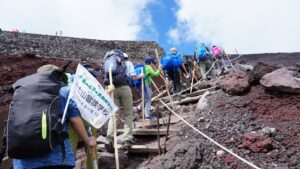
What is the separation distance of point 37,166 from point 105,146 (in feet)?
12.6

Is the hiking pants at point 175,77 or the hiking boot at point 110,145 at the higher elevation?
the hiking pants at point 175,77

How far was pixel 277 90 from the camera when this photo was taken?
8203 millimetres

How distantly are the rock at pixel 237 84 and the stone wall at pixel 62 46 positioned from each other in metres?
13.6

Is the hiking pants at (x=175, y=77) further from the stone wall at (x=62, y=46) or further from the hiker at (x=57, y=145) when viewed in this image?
the stone wall at (x=62, y=46)

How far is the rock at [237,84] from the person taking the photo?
28.6 feet

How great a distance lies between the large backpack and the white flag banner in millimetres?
616

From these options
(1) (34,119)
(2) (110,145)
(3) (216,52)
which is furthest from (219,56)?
(1) (34,119)

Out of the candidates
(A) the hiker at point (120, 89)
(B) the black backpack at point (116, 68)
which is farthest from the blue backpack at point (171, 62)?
(B) the black backpack at point (116, 68)

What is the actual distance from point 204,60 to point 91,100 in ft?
30.4

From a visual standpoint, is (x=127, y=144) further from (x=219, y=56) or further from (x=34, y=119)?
(x=219, y=56)

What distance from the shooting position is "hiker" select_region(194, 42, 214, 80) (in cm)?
1326

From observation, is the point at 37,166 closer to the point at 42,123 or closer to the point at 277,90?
the point at 42,123

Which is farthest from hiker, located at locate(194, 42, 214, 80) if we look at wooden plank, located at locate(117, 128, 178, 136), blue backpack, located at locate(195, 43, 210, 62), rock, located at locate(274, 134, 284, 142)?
rock, located at locate(274, 134, 284, 142)

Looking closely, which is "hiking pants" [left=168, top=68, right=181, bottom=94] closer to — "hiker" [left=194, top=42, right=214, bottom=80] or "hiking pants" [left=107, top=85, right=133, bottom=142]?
"hiker" [left=194, top=42, right=214, bottom=80]
